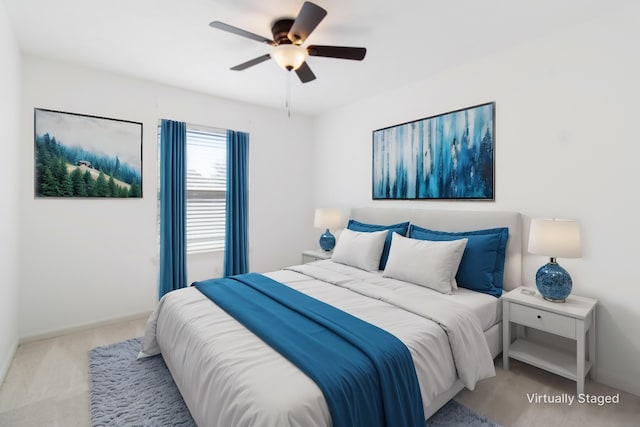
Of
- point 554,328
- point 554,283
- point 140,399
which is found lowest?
point 140,399

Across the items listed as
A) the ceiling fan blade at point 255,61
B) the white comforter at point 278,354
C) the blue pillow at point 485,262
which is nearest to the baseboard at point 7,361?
the white comforter at point 278,354

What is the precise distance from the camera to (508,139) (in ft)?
8.66

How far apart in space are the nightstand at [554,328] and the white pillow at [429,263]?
1.37 ft

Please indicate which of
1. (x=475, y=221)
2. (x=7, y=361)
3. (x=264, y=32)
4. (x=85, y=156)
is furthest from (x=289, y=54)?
(x=7, y=361)

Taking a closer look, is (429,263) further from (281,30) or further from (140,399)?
(140,399)

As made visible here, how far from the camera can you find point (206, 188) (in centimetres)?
382

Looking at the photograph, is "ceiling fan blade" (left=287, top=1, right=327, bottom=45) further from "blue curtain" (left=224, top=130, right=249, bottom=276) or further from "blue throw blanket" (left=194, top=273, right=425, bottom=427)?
"blue curtain" (left=224, top=130, right=249, bottom=276)

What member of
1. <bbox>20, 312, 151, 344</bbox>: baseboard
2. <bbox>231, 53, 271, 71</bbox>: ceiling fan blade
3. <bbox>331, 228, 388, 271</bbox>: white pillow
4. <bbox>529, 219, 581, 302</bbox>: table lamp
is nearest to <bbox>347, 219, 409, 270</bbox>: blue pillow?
<bbox>331, 228, 388, 271</bbox>: white pillow

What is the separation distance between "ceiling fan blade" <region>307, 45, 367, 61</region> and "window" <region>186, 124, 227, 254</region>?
7.00ft

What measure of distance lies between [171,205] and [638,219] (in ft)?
13.1

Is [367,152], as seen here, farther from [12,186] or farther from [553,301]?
[12,186]

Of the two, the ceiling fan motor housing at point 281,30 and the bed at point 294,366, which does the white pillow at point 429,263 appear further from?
the ceiling fan motor housing at point 281,30

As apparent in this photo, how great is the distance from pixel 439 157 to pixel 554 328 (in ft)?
5.66

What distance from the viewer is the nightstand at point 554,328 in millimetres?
1968
